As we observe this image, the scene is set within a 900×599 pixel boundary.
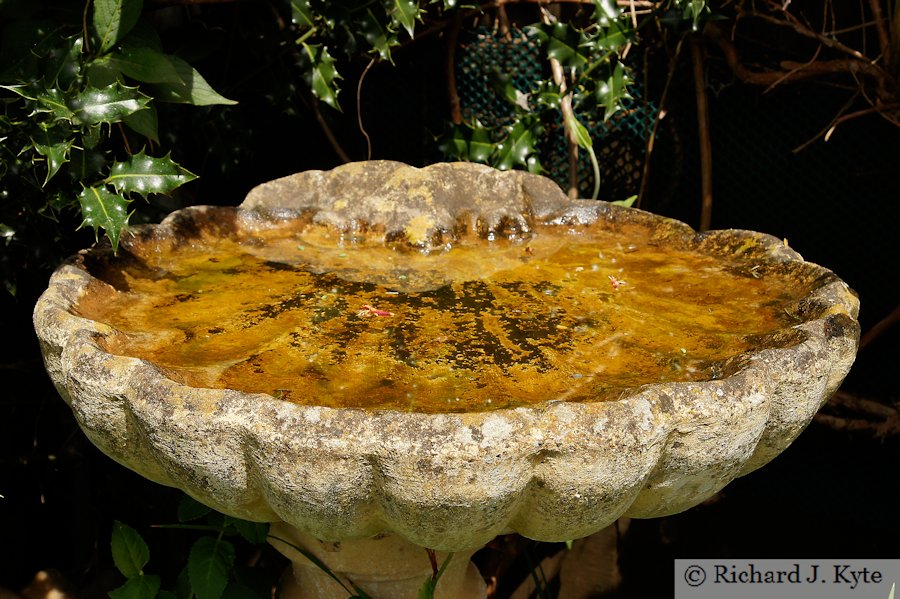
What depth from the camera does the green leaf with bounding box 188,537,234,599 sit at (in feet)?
6.84

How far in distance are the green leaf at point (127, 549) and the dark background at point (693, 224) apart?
1.75 ft

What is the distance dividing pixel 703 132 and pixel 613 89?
1.11 feet

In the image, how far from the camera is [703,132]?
2818 millimetres

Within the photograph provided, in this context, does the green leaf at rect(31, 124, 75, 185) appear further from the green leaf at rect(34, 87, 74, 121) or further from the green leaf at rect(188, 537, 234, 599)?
the green leaf at rect(188, 537, 234, 599)

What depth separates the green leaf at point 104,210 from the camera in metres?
1.94

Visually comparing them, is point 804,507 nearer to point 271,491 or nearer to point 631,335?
point 631,335

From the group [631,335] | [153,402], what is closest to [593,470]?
[631,335]

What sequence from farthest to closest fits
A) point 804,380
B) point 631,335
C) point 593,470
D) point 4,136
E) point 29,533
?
1. point 29,533
2. point 4,136
3. point 631,335
4. point 804,380
5. point 593,470

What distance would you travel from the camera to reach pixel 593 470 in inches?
49.8

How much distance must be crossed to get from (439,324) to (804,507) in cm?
181

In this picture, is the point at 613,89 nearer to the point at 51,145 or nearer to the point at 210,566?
the point at 51,145

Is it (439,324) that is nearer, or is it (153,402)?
(153,402)

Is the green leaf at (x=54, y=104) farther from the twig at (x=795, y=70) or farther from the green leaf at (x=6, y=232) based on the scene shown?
the twig at (x=795, y=70)

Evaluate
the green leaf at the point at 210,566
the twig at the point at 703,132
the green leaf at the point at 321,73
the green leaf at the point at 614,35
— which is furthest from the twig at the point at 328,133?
the green leaf at the point at 210,566
